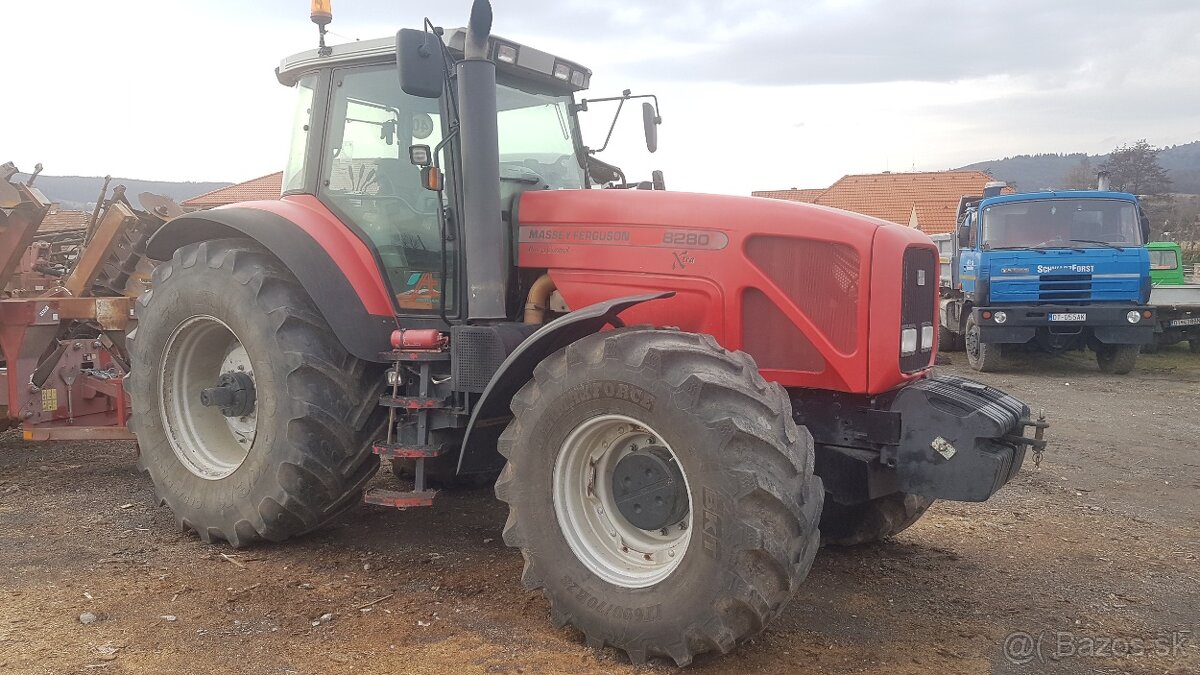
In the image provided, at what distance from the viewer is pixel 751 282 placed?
397cm

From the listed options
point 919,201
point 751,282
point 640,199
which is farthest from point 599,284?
point 919,201

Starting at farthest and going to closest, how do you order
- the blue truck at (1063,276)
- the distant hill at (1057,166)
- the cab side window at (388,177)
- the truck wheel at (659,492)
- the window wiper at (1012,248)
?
1. the distant hill at (1057,166)
2. the window wiper at (1012,248)
3. the blue truck at (1063,276)
4. the cab side window at (388,177)
5. the truck wheel at (659,492)

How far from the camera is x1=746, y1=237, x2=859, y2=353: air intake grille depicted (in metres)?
3.87

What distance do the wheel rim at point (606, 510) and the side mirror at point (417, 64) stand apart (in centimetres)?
171

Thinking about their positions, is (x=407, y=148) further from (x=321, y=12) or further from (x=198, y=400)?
(x=198, y=400)

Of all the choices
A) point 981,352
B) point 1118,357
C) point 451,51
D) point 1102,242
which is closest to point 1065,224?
point 1102,242

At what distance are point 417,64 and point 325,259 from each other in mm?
1149

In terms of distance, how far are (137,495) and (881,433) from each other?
4582 millimetres

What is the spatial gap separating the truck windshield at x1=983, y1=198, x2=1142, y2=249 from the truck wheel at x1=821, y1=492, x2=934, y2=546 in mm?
9913

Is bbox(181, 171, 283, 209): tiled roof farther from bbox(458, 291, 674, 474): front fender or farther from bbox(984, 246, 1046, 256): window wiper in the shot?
bbox(458, 291, 674, 474): front fender

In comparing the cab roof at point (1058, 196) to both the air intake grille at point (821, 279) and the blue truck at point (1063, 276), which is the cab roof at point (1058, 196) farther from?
the air intake grille at point (821, 279)

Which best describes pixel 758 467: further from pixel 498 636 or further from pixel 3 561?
pixel 3 561

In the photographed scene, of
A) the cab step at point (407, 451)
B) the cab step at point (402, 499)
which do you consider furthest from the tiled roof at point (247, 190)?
the cab step at point (402, 499)

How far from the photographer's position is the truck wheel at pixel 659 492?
3172mm
